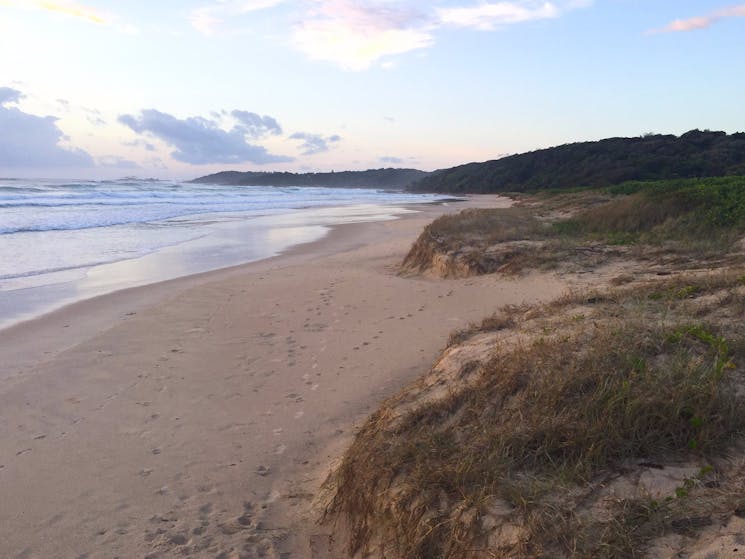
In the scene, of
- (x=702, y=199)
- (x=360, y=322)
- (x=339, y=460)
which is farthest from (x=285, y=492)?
(x=702, y=199)

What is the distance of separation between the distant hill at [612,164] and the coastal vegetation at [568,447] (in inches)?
1385

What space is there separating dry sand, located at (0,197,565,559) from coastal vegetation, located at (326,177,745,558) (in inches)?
28.9

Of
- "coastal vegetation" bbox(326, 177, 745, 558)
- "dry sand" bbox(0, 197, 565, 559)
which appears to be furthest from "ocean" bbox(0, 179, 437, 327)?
"coastal vegetation" bbox(326, 177, 745, 558)

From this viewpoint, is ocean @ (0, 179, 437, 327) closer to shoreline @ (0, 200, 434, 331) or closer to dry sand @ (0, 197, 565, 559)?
shoreline @ (0, 200, 434, 331)

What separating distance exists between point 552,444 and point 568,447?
8 centimetres

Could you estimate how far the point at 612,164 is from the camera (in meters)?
45.7

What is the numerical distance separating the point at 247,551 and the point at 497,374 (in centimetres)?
180

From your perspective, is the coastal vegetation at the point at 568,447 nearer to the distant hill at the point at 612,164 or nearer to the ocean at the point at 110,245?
the ocean at the point at 110,245

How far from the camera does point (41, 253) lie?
1546 cm

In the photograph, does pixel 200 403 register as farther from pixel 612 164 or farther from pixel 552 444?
pixel 612 164

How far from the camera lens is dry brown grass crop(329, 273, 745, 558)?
97.0 inches

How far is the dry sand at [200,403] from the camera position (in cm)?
350

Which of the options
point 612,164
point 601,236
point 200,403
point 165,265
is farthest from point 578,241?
point 612,164

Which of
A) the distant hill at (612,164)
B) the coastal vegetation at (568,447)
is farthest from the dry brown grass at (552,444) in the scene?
the distant hill at (612,164)
